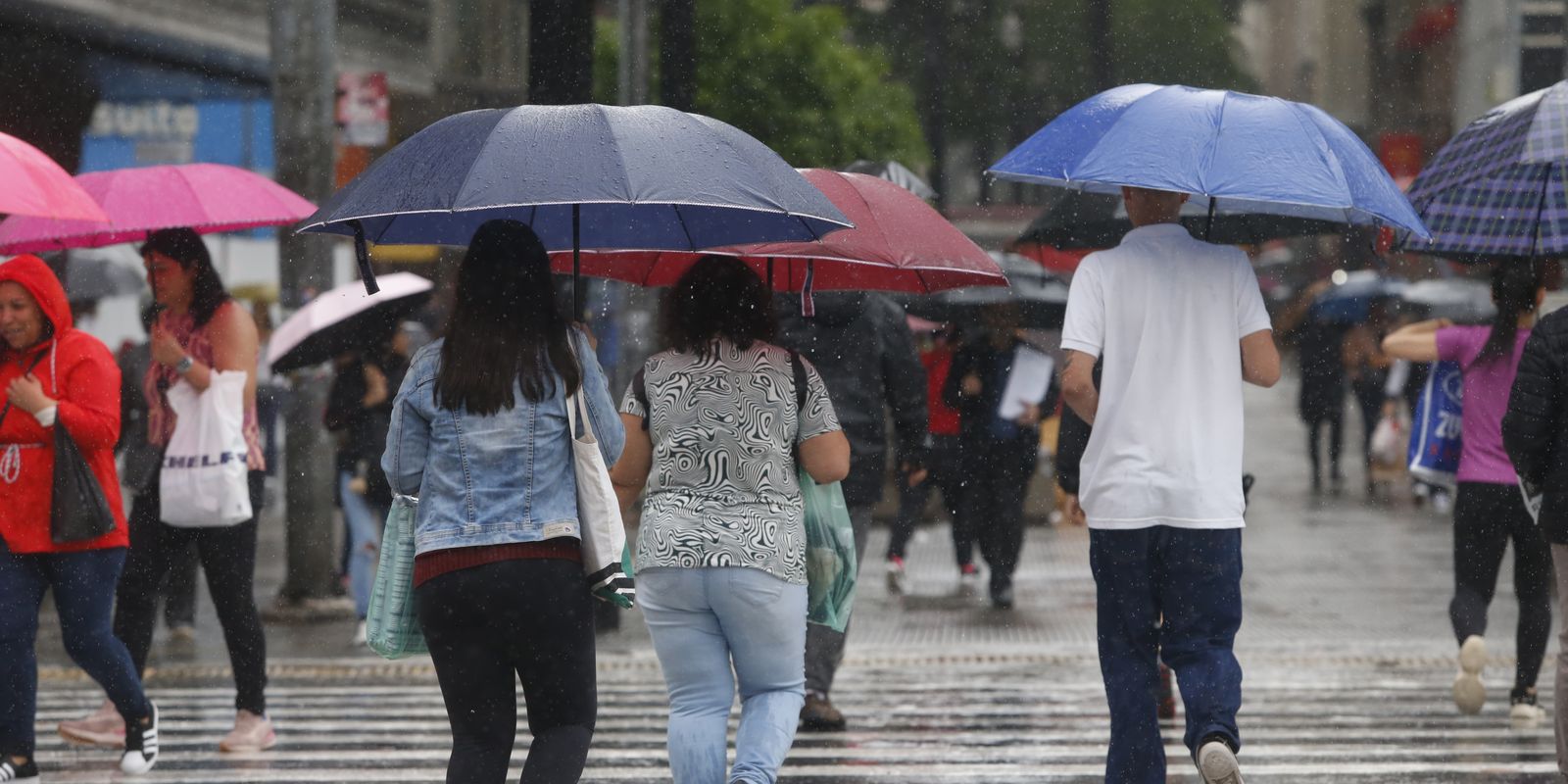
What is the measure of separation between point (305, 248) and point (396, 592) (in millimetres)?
7149

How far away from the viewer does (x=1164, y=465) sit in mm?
5531

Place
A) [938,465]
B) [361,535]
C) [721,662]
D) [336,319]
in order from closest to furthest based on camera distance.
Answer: [721,662] → [336,319] → [361,535] → [938,465]

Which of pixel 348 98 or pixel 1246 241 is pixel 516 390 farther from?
pixel 348 98

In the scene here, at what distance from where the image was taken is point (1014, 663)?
32.9 ft

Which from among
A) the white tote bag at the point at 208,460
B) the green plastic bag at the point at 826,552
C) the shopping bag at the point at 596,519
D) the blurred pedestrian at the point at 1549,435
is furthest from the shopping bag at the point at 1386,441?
the shopping bag at the point at 596,519

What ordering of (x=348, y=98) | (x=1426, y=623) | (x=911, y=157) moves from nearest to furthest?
1. (x=1426, y=623)
2. (x=348, y=98)
3. (x=911, y=157)

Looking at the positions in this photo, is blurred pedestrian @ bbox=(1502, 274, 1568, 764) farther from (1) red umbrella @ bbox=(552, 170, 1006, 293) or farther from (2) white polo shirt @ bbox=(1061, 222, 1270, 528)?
(1) red umbrella @ bbox=(552, 170, 1006, 293)

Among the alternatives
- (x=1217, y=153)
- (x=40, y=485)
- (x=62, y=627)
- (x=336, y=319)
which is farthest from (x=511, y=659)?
(x=336, y=319)

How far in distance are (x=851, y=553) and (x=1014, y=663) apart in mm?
4320

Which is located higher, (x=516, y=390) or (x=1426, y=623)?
(x=516, y=390)

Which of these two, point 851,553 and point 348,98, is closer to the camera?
point 851,553

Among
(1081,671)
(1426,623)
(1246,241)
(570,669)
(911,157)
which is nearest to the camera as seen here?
(570,669)

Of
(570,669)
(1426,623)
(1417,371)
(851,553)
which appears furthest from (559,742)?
(1417,371)

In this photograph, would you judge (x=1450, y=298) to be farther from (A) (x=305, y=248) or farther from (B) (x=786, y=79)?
(B) (x=786, y=79)
